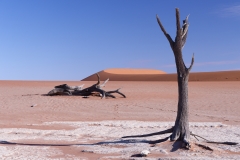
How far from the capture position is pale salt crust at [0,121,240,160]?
6.73 metres

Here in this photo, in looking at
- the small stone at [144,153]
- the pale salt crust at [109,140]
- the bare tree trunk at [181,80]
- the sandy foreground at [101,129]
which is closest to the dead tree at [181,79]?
the bare tree trunk at [181,80]

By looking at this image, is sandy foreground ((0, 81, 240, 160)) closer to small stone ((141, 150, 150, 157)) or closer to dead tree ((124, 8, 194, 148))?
small stone ((141, 150, 150, 157))

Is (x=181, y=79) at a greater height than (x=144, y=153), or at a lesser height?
greater

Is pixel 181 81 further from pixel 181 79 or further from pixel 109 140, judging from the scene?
pixel 109 140

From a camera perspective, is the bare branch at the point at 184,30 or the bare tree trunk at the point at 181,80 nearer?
the bare tree trunk at the point at 181,80

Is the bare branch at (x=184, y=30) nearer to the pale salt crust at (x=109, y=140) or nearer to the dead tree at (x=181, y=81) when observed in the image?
the dead tree at (x=181, y=81)

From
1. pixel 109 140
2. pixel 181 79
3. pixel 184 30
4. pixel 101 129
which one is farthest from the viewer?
pixel 101 129

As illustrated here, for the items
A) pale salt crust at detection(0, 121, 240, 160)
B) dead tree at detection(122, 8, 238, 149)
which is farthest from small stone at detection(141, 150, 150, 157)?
dead tree at detection(122, 8, 238, 149)

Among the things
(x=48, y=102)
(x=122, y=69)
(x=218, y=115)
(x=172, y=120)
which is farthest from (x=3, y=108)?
(x=122, y=69)

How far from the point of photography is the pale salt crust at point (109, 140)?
673cm

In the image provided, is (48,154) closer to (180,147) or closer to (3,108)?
(180,147)

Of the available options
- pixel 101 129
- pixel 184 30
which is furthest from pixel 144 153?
pixel 101 129

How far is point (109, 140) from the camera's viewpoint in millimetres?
8086

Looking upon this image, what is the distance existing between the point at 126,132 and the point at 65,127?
1.86 metres
